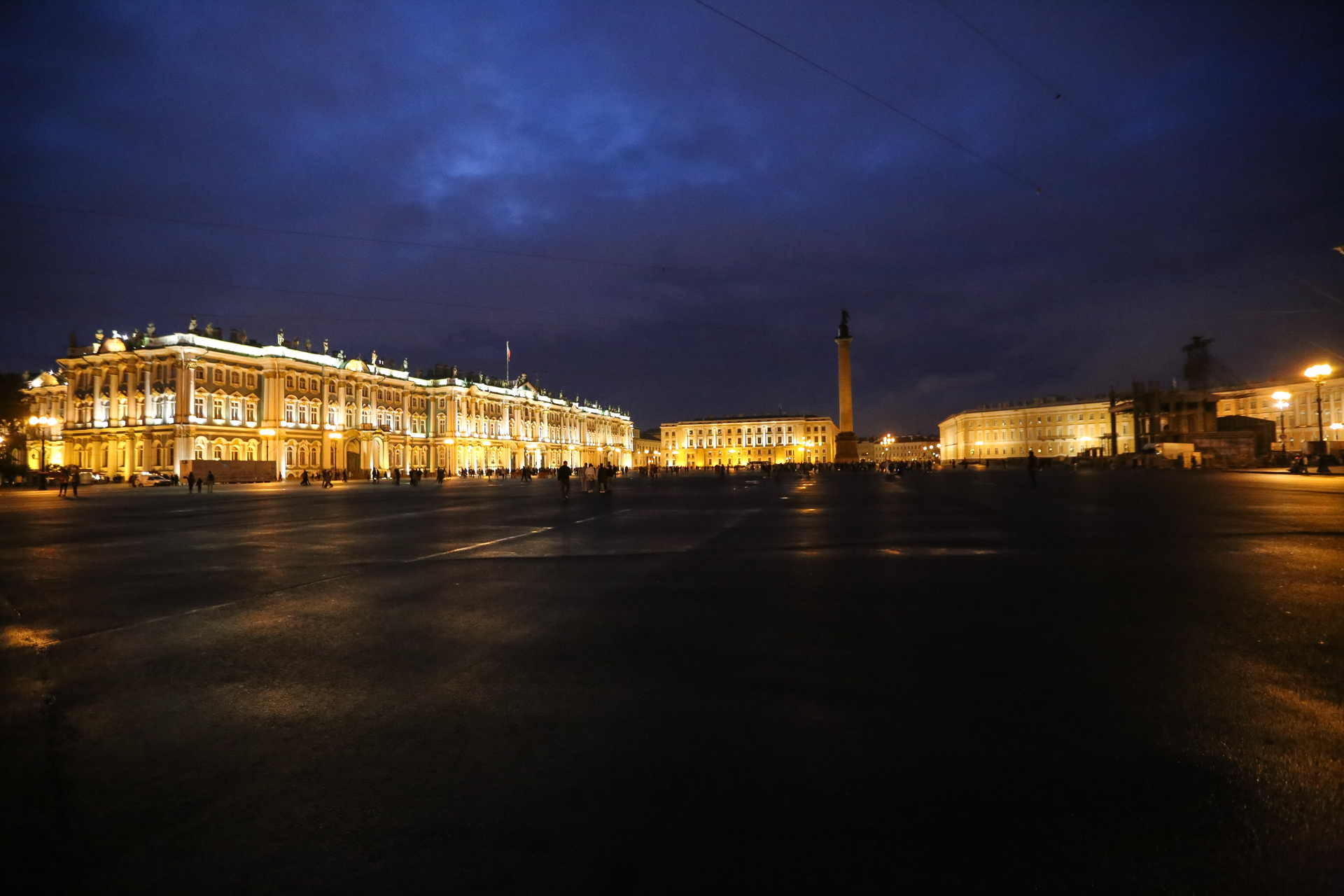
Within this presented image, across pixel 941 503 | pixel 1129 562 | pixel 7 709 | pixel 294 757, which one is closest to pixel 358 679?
pixel 294 757

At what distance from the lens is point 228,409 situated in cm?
6356

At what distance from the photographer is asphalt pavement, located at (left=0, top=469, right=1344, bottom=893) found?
7.66 ft

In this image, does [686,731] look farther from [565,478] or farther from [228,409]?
[228,409]

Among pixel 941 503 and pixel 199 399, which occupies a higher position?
pixel 199 399

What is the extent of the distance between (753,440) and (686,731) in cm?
14868

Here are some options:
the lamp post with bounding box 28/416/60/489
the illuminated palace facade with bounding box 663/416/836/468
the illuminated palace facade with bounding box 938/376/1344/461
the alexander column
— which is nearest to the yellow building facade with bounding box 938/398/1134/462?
the illuminated palace facade with bounding box 938/376/1344/461

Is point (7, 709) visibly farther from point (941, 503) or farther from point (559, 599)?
point (941, 503)

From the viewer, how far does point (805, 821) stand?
2551mm

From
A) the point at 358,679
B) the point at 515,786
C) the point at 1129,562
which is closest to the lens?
the point at 515,786

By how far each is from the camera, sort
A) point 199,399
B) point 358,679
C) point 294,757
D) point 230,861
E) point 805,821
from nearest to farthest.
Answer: point 230,861 → point 805,821 → point 294,757 → point 358,679 → point 199,399

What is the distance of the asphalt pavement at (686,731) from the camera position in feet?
7.66

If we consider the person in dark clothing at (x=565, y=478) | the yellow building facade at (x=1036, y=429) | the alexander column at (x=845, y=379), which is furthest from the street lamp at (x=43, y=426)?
the yellow building facade at (x=1036, y=429)

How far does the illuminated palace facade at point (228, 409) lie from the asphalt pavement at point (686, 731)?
2504 inches

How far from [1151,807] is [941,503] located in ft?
61.0
